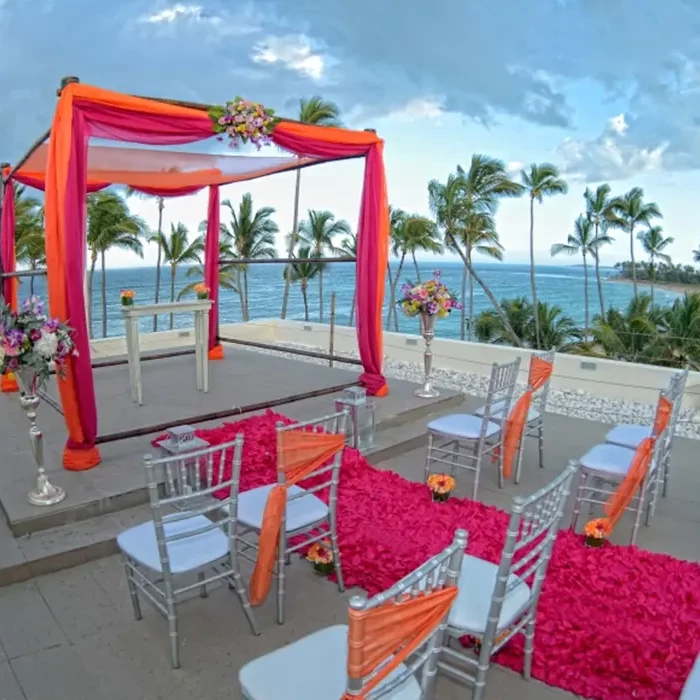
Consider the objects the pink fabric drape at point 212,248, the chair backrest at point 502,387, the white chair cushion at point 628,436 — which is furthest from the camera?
the pink fabric drape at point 212,248

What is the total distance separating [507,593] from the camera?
6.34ft

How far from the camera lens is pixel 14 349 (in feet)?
9.28

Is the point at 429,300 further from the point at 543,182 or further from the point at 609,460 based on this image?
the point at 543,182

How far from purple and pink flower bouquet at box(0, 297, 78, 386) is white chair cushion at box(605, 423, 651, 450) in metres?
3.21

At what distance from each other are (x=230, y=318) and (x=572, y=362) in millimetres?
36254

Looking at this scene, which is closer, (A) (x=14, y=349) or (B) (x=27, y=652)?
(B) (x=27, y=652)

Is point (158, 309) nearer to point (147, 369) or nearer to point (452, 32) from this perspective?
point (147, 369)

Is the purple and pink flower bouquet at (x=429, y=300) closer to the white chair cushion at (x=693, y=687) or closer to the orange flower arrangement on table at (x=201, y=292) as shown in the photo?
the orange flower arrangement on table at (x=201, y=292)

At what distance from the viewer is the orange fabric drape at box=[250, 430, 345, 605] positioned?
2.36 meters

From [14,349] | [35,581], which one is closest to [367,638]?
[35,581]

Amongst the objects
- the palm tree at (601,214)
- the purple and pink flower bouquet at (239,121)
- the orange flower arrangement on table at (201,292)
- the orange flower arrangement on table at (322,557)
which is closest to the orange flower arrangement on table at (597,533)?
the orange flower arrangement on table at (322,557)

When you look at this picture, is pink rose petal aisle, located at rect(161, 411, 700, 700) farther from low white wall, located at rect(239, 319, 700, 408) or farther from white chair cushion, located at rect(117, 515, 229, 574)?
low white wall, located at rect(239, 319, 700, 408)

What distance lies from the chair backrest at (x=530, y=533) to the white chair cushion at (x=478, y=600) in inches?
1.4

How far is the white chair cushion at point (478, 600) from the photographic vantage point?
186 centimetres
